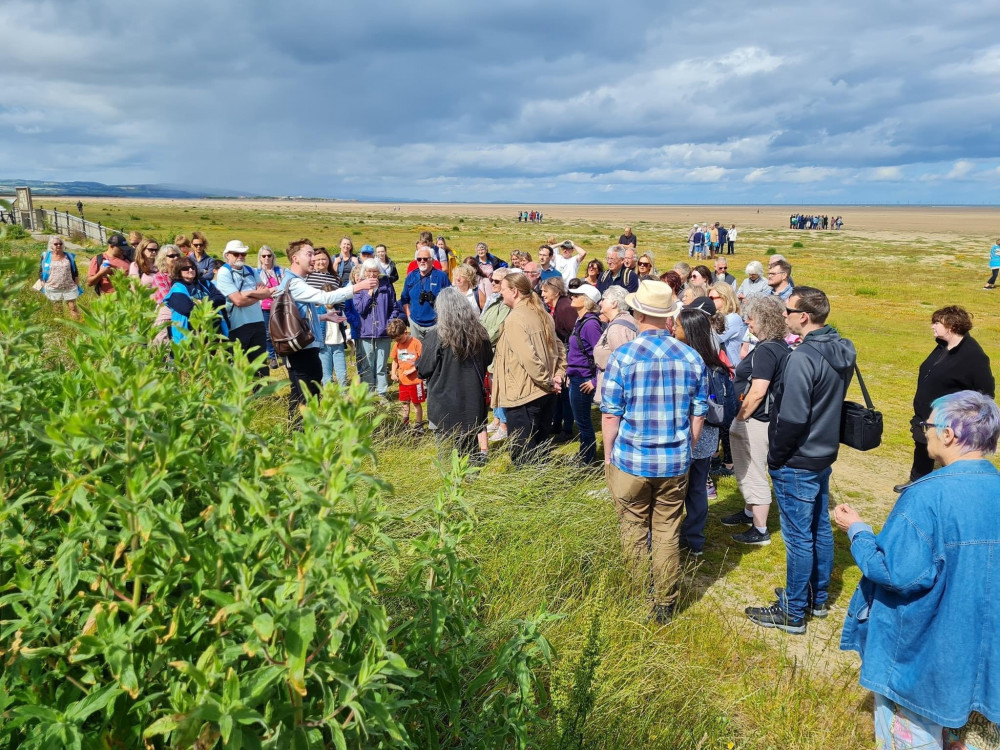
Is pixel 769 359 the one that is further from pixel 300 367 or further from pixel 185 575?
pixel 300 367

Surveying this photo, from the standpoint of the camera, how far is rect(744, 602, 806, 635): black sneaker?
178 inches

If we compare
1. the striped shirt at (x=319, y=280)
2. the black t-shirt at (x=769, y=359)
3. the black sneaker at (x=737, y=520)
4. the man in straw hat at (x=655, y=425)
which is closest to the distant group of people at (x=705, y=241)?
the striped shirt at (x=319, y=280)

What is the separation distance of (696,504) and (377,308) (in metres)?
4.87

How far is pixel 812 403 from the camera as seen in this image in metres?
4.32

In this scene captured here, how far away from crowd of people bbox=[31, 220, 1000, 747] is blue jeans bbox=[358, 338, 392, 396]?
0.11 ft

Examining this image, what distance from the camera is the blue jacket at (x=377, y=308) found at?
8469 millimetres

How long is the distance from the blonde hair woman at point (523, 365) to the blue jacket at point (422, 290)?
3.10m

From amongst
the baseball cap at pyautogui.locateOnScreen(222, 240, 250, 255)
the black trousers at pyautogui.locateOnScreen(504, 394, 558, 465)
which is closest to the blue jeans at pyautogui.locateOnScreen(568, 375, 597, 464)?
the black trousers at pyautogui.locateOnScreen(504, 394, 558, 465)

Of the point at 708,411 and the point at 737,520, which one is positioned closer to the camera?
the point at 708,411

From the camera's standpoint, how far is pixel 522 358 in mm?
5988

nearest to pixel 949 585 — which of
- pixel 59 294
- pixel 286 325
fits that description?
pixel 286 325

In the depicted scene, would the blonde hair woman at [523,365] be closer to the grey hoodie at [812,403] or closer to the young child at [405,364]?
the young child at [405,364]

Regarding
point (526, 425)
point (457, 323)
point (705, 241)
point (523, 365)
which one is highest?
point (705, 241)

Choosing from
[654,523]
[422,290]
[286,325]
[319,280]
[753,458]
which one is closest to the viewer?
[654,523]
